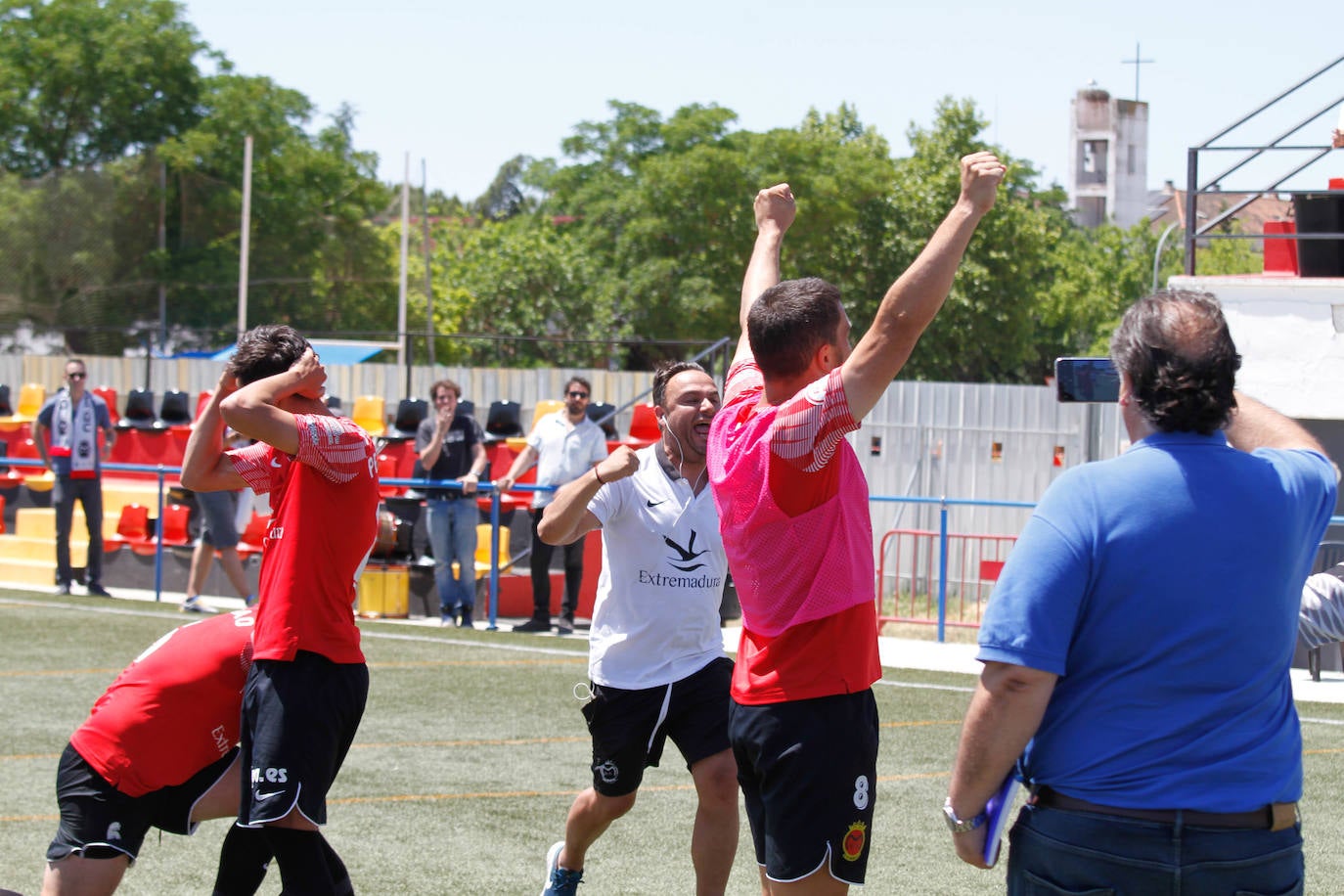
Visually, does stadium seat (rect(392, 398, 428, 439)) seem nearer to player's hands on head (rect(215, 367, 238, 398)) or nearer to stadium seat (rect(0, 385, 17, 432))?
stadium seat (rect(0, 385, 17, 432))

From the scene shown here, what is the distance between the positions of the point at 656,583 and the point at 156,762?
1.84 m

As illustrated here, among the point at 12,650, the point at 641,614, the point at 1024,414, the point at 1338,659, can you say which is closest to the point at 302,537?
the point at 641,614

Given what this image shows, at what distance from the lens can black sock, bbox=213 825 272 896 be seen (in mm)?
4160

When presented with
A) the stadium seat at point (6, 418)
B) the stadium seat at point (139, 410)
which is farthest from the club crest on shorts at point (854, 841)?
the stadium seat at point (6, 418)

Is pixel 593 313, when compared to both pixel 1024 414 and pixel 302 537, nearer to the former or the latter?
pixel 1024 414

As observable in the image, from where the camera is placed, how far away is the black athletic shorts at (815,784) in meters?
3.68

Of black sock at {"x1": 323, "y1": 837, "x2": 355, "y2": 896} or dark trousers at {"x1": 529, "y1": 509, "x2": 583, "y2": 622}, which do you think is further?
dark trousers at {"x1": 529, "y1": 509, "x2": 583, "y2": 622}

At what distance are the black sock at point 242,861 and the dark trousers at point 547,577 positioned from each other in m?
8.32

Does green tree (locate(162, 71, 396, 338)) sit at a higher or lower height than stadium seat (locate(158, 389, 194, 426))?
higher

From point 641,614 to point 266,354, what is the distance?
1609mm

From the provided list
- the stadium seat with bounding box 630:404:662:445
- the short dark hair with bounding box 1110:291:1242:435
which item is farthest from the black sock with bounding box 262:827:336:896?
the stadium seat with bounding box 630:404:662:445

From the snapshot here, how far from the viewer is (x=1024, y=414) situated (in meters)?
19.0

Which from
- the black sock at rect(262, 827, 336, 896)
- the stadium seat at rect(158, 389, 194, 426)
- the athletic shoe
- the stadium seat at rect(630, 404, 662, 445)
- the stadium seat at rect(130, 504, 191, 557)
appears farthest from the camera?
the stadium seat at rect(158, 389, 194, 426)

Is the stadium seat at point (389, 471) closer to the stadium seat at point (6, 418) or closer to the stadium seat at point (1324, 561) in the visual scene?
the stadium seat at point (6, 418)
